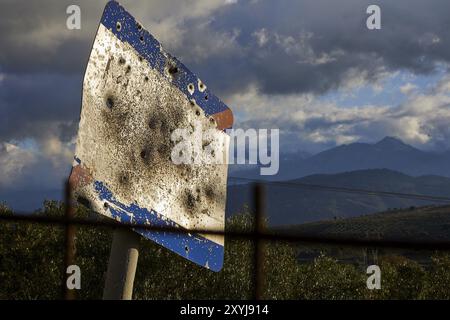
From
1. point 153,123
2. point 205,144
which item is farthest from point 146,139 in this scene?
point 205,144

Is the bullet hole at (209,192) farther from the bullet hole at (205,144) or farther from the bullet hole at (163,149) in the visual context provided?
the bullet hole at (163,149)

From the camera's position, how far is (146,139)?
608 centimetres

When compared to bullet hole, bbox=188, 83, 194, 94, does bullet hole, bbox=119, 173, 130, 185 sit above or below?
below

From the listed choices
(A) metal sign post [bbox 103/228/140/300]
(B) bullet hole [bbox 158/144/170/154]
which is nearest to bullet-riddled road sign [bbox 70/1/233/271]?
(B) bullet hole [bbox 158/144/170/154]

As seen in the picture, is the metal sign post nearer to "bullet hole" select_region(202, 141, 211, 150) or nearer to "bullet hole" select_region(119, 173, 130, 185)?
"bullet hole" select_region(119, 173, 130, 185)

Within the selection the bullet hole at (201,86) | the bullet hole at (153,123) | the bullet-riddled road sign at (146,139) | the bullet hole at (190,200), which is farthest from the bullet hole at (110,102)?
the bullet hole at (190,200)

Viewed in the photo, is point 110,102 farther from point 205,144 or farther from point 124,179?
point 205,144

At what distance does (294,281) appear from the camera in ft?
147

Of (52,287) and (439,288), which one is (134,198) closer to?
(52,287)

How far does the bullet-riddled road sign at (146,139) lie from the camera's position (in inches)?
221

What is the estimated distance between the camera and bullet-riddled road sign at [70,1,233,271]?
5.61 meters

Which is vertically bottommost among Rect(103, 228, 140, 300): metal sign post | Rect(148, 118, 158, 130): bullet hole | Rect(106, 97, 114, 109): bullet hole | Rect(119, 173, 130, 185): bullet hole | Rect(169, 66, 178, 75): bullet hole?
Rect(103, 228, 140, 300): metal sign post

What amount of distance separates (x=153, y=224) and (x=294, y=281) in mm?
39866
